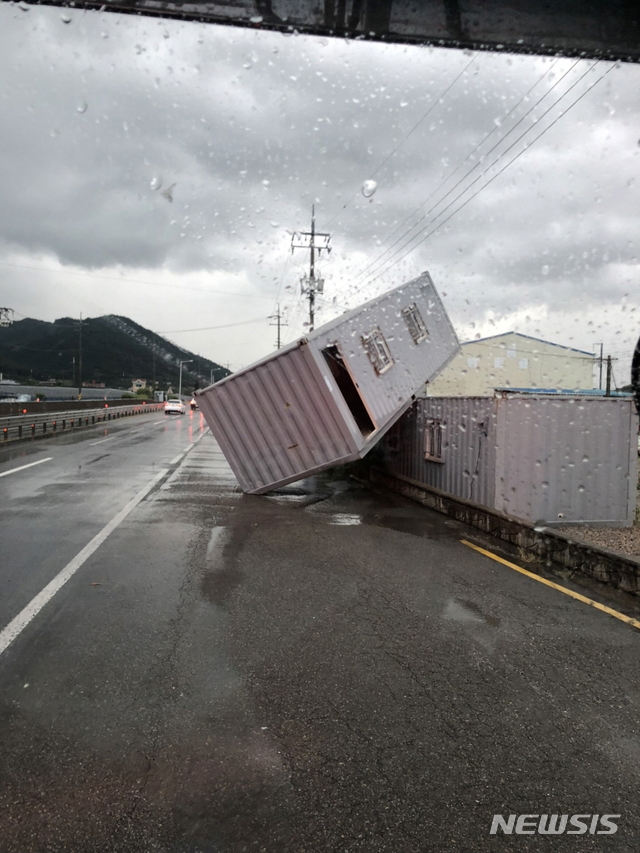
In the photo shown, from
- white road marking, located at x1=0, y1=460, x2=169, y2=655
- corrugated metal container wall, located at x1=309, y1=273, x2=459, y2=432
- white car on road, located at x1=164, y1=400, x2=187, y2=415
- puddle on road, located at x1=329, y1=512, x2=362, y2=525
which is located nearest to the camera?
white road marking, located at x1=0, y1=460, x2=169, y2=655

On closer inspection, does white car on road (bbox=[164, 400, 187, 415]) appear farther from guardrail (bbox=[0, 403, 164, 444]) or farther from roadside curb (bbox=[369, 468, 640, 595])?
roadside curb (bbox=[369, 468, 640, 595])

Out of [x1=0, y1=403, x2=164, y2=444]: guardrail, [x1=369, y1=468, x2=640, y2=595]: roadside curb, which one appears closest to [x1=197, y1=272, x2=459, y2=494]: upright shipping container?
[x1=369, y1=468, x2=640, y2=595]: roadside curb

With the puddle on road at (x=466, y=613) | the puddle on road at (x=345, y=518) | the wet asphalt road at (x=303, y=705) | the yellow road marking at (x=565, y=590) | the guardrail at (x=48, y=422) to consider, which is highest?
the guardrail at (x=48, y=422)

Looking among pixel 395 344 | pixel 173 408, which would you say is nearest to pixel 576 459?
pixel 395 344

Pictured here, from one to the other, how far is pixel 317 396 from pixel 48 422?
81.8 feet

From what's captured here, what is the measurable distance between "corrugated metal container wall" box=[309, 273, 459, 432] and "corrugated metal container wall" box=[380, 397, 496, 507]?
868 millimetres

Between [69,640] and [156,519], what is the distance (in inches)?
207

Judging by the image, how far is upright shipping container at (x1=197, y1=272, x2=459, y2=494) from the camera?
11266 millimetres

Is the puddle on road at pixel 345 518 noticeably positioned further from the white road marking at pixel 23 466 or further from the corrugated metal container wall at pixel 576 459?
the white road marking at pixel 23 466

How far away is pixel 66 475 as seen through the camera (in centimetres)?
1537

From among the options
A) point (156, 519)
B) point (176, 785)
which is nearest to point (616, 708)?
point (176, 785)

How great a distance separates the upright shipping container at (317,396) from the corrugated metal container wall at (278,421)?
0.02 metres

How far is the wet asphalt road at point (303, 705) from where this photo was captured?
2.81m

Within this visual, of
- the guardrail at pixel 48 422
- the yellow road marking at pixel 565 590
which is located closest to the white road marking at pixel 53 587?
the yellow road marking at pixel 565 590
